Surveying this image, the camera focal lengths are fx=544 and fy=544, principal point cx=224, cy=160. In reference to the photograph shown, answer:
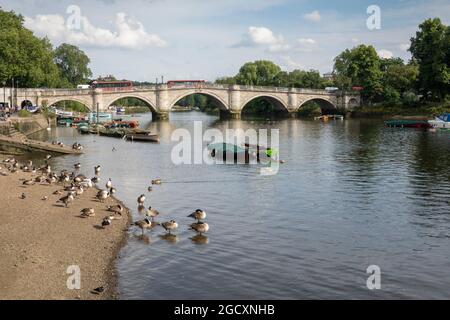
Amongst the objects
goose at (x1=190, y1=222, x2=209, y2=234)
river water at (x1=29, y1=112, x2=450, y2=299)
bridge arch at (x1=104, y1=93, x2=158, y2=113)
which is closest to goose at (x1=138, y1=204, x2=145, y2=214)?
river water at (x1=29, y1=112, x2=450, y2=299)

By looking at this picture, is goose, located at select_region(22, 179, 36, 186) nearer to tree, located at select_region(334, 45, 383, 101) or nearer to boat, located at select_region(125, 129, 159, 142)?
boat, located at select_region(125, 129, 159, 142)

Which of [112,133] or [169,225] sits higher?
[112,133]

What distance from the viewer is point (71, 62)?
14650 centimetres

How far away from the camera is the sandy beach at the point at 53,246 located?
1711 cm

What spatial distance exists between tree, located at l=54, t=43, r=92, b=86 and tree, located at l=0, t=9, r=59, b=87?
39.8 meters

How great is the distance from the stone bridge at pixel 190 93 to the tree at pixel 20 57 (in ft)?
11.3

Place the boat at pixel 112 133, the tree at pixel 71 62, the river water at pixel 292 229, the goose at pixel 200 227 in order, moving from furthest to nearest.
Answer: the tree at pixel 71 62 → the boat at pixel 112 133 → the goose at pixel 200 227 → the river water at pixel 292 229

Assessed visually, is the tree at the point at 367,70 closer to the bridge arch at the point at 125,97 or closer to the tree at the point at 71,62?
the bridge arch at the point at 125,97

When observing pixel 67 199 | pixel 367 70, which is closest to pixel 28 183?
pixel 67 199

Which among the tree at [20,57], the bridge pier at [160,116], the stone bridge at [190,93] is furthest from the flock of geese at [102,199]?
the bridge pier at [160,116]

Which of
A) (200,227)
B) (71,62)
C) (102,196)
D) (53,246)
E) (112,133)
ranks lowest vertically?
(53,246)

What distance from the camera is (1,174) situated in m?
36.0

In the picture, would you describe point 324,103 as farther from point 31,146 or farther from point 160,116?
point 31,146

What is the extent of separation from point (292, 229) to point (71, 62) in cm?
13222
